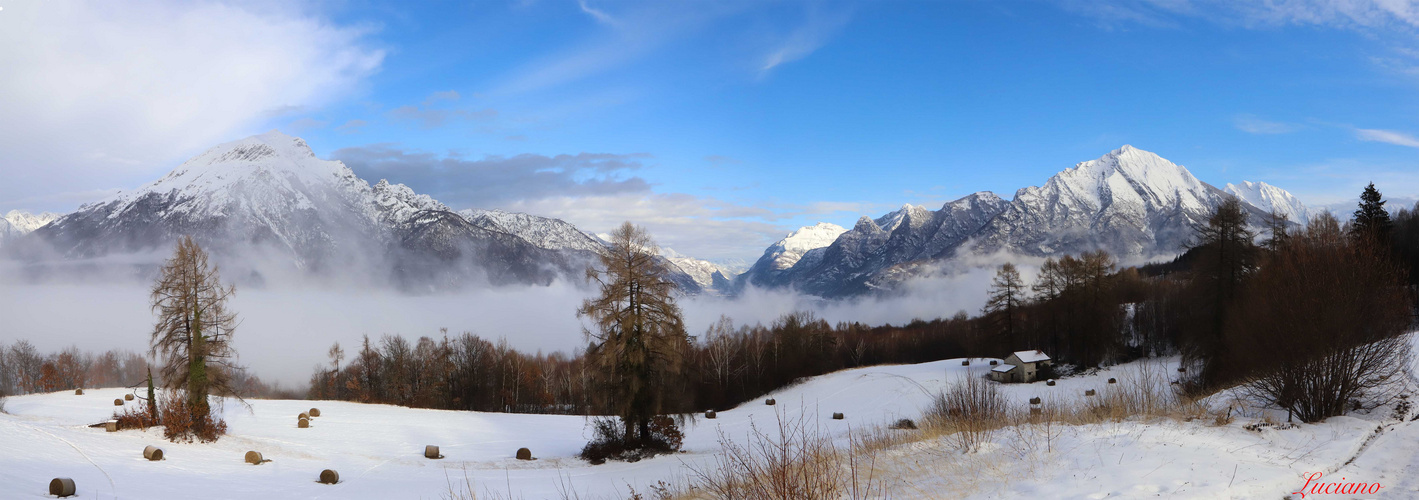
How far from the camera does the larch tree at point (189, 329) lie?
93.4ft

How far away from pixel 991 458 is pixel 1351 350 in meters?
9.43

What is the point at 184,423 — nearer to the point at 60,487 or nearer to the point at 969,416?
the point at 60,487

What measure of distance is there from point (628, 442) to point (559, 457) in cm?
354

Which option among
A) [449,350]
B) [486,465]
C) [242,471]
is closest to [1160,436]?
[486,465]

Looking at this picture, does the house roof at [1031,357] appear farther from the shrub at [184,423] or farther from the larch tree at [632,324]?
the shrub at [184,423]

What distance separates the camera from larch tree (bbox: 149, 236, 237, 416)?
28469 mm

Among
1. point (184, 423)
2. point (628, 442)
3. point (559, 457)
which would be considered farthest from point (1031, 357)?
point (184, 423)

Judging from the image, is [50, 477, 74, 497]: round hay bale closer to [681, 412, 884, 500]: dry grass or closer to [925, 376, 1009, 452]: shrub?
[681, 412, 884, 500]: dry grass

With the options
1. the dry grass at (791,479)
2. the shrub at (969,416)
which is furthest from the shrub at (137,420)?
the shrub at (969,416)

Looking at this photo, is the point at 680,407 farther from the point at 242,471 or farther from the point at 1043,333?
the point at 1043,333

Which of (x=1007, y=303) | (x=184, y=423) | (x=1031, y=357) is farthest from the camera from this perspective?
(x=1007, y=303)

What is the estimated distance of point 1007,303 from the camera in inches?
2474

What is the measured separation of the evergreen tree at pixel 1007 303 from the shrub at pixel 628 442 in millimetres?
43857

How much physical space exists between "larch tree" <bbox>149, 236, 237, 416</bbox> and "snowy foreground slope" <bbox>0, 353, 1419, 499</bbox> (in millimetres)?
2410
